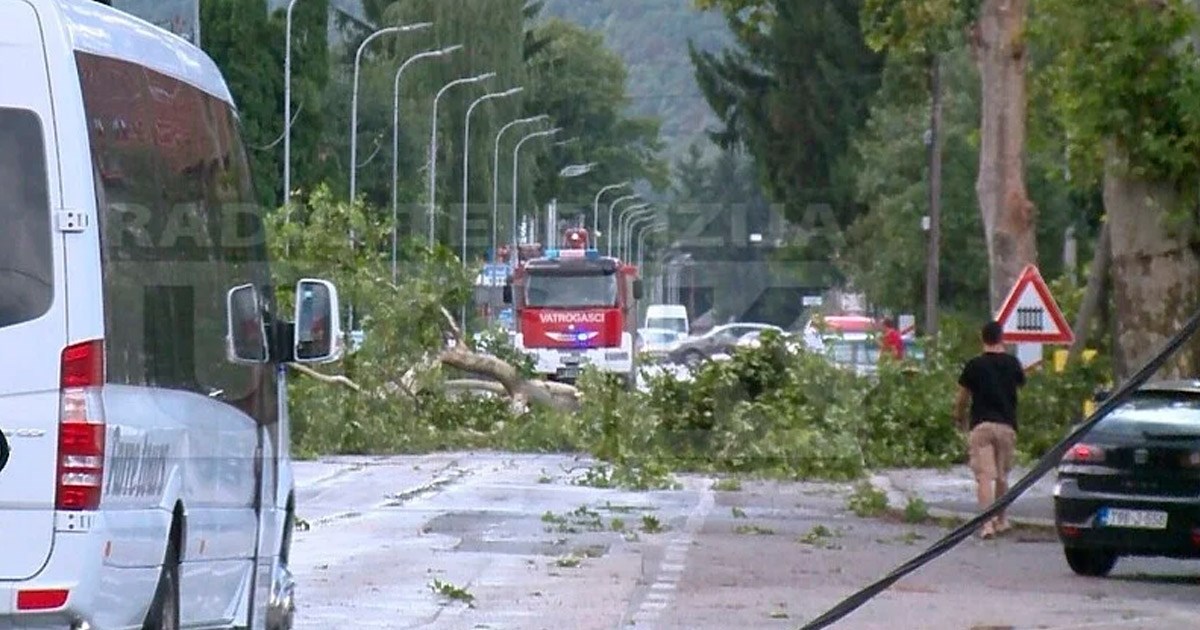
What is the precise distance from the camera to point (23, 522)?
836 centimetres

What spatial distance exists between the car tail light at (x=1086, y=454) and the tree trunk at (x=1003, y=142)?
1368 centimetres

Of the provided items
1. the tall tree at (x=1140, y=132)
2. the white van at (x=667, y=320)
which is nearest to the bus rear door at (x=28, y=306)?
the tall tree at (x=1140, y=132)

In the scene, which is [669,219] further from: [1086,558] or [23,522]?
[23,522]

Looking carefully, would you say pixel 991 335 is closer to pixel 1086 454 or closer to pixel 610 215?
pixel 1086 454

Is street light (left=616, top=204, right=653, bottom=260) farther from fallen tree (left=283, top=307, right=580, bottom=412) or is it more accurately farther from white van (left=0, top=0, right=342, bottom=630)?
white van (left=0, top=0, right=342, bottom=630)

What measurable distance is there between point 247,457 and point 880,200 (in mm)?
58520

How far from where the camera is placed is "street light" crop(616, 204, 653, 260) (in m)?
136

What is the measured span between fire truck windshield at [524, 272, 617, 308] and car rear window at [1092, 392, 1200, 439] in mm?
33870

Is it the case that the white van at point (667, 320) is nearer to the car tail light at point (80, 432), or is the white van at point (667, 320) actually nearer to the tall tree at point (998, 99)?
the tall tree at point (998, 99)

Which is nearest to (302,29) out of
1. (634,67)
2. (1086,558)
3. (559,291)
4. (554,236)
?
(559,291)

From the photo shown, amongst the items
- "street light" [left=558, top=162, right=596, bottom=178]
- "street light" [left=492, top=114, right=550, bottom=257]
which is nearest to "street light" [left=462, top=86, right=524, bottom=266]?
"street light" [left=492, top=114, right=550, bottom=257]

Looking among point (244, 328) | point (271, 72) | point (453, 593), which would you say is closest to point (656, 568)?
point (453, 593)

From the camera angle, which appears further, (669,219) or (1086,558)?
(669,219)

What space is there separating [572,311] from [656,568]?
112 feet
